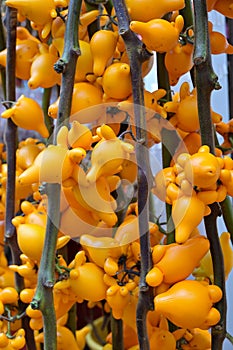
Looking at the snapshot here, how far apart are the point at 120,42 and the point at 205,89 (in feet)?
0.30

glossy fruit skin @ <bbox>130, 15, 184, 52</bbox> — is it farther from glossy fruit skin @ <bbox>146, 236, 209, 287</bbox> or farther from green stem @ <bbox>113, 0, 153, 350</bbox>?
glossy fruit skin @ <bbox>146, 236, 209, 287</bbox>

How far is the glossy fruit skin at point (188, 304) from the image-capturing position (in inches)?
12.2

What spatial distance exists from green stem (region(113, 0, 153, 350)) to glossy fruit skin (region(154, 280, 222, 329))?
0.6 inches

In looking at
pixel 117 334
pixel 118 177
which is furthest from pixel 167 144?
pixel 117 334

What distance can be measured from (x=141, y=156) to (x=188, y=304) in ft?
0.29

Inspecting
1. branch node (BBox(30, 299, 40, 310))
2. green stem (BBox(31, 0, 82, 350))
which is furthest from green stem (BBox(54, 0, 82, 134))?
branch node (BBox(30, 299, 40, 310))

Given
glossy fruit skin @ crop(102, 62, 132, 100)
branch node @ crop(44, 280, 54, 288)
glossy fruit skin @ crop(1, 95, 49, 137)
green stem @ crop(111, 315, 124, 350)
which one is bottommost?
green stem @ crop(111, 315, 124, 350)

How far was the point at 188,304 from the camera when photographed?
310mm

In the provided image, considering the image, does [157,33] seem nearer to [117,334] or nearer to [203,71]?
[203,71]

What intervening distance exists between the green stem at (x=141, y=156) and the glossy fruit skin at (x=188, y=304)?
0.02 metres

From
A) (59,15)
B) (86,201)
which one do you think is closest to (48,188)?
(86,201)

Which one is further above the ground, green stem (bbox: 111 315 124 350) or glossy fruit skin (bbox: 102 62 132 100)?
glossy fruit skin (bbox: 102 62 132 100)

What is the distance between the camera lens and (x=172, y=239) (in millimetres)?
388

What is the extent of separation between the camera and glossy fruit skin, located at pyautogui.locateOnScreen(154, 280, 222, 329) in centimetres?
31
